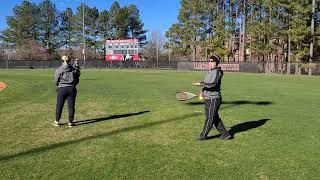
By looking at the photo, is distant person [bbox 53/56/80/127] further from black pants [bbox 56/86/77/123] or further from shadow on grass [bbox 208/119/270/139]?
shadow on grass [bbox 208/119/270/139]

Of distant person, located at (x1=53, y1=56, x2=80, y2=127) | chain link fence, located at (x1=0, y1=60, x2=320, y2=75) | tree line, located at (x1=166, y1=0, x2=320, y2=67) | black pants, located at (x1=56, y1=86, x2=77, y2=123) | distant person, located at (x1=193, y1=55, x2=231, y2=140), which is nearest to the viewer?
distant person, located at (x1=193, y1=55, x2=231, y2=140)

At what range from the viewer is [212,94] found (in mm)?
9289

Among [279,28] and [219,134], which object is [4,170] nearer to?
[219,134]

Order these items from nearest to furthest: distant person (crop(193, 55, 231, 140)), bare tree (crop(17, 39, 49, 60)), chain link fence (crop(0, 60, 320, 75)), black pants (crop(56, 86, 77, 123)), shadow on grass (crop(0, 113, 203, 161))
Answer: shadow on grass (crop(0, 113, 203, 161)), distant person (crop(193, 55, 231, 140)), black pants (crop(56, 86, 77, 123)), chain link fence (crop(0, 60, 320, 75)), bare tree (crop(17, 39, 49, 60))

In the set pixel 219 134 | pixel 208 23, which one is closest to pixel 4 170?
pixel 219 134

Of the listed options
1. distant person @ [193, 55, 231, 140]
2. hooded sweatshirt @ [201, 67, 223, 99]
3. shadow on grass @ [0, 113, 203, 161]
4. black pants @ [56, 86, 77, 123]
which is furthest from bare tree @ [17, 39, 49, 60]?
hooded sweatshirt @ [201, 67, 223, 99]

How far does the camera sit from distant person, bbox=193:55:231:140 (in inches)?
357

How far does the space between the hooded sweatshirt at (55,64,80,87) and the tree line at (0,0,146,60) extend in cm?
9975

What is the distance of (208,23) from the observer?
90.6 meters

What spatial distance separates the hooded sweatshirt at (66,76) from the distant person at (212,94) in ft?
11.3

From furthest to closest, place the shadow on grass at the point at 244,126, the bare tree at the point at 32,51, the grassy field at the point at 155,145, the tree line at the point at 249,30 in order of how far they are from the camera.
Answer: the bare tree at the point at 32,51 < the tree line at the point at 249,30 < the shadow on grass at the point at 244,126 < the grassy field at the point at 155,145

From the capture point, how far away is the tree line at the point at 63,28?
370 ft

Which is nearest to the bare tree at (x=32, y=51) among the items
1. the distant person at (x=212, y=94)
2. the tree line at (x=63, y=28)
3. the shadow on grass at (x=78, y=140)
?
the tree line at (x=63, y=28)

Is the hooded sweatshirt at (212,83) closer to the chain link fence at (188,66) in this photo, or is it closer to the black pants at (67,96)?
the black pants at (67,96)
